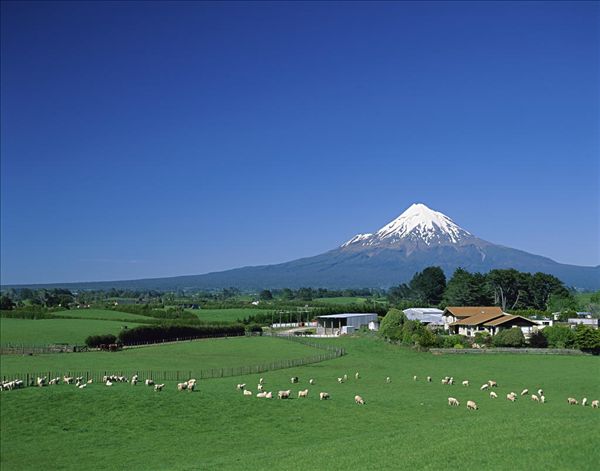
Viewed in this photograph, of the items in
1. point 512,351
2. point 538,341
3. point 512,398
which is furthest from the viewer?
point 538,341

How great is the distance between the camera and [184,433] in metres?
28.1

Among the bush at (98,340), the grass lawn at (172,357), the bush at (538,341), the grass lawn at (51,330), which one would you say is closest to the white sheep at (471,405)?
the grass lawn at (172,357)

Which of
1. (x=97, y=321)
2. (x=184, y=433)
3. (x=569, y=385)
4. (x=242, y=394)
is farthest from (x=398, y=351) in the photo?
(x=97, y=321)

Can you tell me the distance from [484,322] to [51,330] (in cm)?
5196

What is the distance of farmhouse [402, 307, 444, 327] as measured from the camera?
279 ft

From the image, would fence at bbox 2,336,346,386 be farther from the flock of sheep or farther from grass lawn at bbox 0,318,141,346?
grass lawn at bbox 0,318,141,346

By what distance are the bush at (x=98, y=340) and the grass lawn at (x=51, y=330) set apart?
3.64 meters

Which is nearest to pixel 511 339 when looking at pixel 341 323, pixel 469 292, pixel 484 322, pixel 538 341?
pixel 538 341

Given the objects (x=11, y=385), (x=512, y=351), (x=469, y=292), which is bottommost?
(x=512, y=351)

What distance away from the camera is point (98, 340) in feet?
215

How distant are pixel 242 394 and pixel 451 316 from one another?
53526mm

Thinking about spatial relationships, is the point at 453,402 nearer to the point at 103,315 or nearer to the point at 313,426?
the point at 313,426

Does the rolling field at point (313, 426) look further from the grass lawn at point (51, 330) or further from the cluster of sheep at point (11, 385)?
→ the grass lawn at point (51, 330)

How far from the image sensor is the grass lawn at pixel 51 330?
69.4 meters
